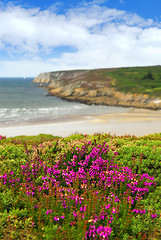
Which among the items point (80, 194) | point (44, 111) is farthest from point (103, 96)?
point (80, 194)

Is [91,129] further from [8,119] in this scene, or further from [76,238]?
[76,238]

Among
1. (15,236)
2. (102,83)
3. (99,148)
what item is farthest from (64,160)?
(102,83)

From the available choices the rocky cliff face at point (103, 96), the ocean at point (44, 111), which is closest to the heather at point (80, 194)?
the ocean at point (44, 111)

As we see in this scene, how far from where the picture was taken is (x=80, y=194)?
201 inches

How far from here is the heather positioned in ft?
12.3

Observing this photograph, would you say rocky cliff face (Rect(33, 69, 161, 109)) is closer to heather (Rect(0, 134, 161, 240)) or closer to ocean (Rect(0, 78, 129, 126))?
ocean (Rect(0, 78, 129, 126))

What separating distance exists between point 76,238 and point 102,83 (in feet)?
263

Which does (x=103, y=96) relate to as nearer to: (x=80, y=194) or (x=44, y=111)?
(x=44, y=111)

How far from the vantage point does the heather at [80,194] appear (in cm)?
375

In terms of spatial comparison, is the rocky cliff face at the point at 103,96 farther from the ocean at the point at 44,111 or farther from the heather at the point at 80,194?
the heather at the point at 80,194

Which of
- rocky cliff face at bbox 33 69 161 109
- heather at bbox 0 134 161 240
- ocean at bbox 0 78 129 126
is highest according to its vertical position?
rocky cliff face at bbox 33 69 161 109

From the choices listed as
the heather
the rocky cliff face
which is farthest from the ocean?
the heather

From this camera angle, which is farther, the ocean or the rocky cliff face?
the rocky cliff face

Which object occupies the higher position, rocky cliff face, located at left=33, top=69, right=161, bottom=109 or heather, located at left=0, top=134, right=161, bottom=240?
rocky cliff face, located at left=33, top=69, right=161, bottom=109
